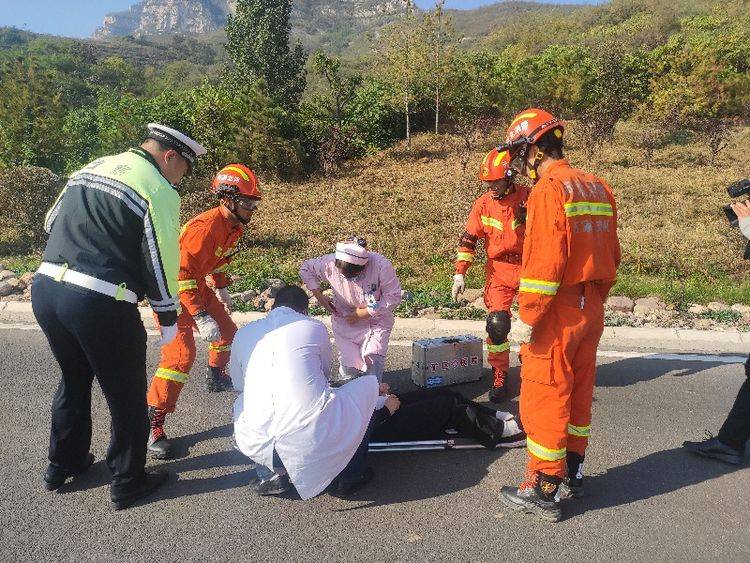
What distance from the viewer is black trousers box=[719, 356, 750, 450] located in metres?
3.77

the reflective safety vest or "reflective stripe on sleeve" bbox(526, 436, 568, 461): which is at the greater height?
the reflective safety vest

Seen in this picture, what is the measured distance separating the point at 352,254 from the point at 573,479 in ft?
7.01

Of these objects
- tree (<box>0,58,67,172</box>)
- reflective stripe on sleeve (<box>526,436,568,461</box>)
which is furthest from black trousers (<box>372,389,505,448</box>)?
tree (<box>0,58,67,172</box>)

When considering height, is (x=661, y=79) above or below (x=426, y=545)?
above

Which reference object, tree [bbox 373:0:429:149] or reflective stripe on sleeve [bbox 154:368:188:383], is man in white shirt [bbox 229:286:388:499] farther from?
tree [bbox 373:0:429:149]

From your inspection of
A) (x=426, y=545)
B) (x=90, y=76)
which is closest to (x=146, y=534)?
(x=426, y=545)

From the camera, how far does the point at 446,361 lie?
204 inches

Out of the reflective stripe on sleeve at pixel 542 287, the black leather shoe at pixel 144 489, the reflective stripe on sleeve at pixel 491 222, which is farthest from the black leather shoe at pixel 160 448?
the reflective stripe on sleeve at pixel 491 222

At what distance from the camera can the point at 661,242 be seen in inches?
362

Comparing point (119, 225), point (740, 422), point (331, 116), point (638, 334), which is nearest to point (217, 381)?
point (119, 225)

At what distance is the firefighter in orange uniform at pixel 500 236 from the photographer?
486 cm

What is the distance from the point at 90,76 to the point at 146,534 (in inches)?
2195

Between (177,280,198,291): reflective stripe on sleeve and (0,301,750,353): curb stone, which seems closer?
(177,280,198,291): reflective stripe on sleeve

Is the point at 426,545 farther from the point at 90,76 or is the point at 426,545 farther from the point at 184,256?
the point at 90,76
